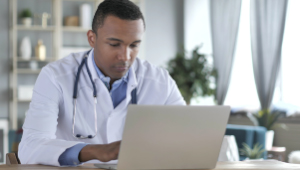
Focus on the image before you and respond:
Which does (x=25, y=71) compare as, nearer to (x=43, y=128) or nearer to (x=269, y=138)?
(x=269, y=138)

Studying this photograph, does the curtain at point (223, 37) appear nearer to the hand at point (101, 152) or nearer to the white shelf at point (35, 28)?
the white shelf at point (35, 28)

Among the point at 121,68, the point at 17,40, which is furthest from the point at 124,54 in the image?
the point at 17,40

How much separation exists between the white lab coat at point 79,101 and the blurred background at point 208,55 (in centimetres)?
365

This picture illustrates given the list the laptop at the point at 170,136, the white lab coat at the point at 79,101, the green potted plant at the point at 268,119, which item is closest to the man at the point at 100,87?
the white lab coat at the point at 79,101

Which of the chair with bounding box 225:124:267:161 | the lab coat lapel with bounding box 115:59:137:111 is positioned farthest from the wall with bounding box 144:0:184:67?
the lab coat lapel with bounding box 115:59:137:111

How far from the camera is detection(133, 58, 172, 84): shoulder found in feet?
6.37

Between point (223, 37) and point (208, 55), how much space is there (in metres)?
0.33

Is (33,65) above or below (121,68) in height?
below

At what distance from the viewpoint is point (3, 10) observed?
618 centimetres

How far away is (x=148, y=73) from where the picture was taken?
197cm

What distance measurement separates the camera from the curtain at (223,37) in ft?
19.7

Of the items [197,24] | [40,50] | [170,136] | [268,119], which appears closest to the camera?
[170,136]

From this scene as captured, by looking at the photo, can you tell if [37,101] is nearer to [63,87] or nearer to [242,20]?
[63,87]

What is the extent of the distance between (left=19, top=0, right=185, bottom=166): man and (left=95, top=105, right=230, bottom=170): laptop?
1.52ft
